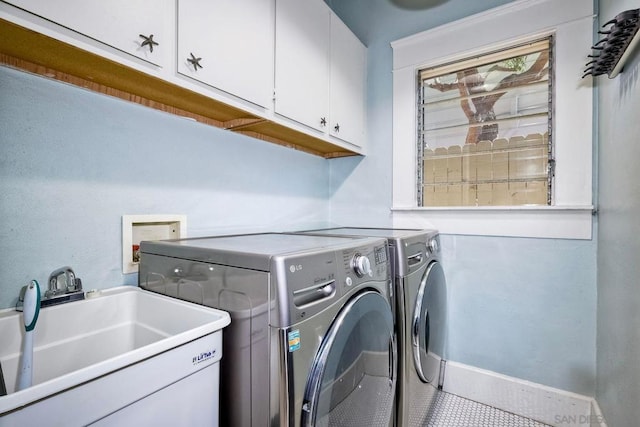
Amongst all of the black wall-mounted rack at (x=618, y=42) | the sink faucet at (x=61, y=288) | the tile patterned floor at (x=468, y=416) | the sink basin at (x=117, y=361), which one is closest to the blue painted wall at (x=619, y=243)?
the black wall-mounted rack at (x=618, y=42)

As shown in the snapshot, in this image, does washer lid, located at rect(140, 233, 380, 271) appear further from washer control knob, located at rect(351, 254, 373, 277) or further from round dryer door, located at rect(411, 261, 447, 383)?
round dryer door, located at rect(411, 261, 447, 383)

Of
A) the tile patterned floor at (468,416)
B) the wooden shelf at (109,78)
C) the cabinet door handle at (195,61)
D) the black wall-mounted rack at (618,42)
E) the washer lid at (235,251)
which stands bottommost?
the tile patterned floor at (468,416)

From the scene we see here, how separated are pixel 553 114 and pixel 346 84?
118cm

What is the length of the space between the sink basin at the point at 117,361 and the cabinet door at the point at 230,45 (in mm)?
829

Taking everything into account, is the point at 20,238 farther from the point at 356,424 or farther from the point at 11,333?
the point at 356,424

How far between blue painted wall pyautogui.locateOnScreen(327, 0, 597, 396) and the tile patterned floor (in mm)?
224

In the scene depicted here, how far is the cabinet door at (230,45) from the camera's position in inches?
40.5

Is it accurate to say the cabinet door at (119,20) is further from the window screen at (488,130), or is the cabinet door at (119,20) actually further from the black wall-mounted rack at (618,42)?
the window screen at (488,130)

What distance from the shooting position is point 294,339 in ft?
2.45

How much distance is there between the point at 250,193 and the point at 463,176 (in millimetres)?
1347

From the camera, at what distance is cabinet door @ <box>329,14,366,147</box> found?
1811 mm

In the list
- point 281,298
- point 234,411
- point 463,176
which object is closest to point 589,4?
point 463,176

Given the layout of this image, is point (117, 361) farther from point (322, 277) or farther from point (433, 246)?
point (433, 246)

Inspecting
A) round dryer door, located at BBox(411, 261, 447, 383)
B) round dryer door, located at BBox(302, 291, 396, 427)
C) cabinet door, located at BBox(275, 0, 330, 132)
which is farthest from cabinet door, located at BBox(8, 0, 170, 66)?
round dryer door, located at BBox(411, 261, 447, 383)
